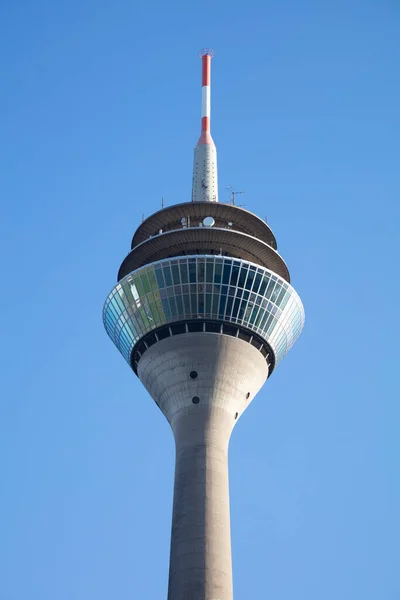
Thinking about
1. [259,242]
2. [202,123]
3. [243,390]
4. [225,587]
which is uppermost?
[202,123]

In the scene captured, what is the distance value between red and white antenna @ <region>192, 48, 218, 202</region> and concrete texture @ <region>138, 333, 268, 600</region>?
14.1 meters

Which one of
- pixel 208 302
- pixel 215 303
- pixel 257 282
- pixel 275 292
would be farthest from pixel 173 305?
pixel 275 292

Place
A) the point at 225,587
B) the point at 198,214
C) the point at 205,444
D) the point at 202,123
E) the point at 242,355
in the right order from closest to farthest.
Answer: the point at 225,587 → the point at 205,444 → the point at 242,355 → the point at 198,214 → the point at 202,123

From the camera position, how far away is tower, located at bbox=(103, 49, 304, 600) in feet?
181

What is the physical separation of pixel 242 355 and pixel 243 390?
2397mm

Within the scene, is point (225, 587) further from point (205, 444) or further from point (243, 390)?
point (243, 390)

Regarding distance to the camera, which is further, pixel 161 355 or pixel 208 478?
pixel 161 355

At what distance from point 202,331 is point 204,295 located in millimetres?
2601

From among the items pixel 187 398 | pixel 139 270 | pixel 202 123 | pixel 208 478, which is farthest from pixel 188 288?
pixel 202 123

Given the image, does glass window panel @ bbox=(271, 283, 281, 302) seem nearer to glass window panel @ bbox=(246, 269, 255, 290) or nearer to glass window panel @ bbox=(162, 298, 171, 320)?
glass window panel @ bbox=(246, 269, 255, 290)

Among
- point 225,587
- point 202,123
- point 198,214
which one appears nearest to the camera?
point 225,587

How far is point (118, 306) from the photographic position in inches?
2547

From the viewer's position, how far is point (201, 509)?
179ft

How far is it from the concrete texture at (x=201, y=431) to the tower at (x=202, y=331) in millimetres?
68
